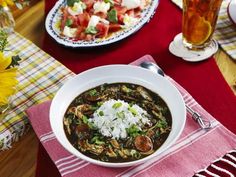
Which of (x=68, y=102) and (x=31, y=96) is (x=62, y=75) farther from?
(x=68, y=102)

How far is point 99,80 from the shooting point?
1.17 metres

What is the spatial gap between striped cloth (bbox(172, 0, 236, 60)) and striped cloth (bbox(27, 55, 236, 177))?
0.32m

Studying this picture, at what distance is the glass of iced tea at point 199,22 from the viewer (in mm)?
1262

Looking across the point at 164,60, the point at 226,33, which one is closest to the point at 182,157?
the point at 164,60

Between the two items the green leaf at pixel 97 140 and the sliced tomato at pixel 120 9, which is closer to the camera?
the green leaf at pixel 97 140

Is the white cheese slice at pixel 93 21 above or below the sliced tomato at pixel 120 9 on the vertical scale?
below

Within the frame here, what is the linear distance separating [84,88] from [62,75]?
20 cm

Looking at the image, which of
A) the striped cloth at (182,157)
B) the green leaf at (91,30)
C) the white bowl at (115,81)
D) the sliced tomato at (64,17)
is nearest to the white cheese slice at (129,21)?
the green leaf at (91,30)

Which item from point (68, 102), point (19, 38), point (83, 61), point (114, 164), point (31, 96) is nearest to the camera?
point (114, 164)

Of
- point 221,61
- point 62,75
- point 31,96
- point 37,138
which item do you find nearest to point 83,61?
point 62,75

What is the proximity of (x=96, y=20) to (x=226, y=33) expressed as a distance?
45 cm

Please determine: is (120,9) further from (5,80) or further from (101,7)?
(5,80)

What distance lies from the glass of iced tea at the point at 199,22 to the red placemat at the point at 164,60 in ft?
0.24

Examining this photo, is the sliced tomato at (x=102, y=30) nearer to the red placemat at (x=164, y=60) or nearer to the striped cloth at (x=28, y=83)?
the red placemat at (x=164, y=60)
